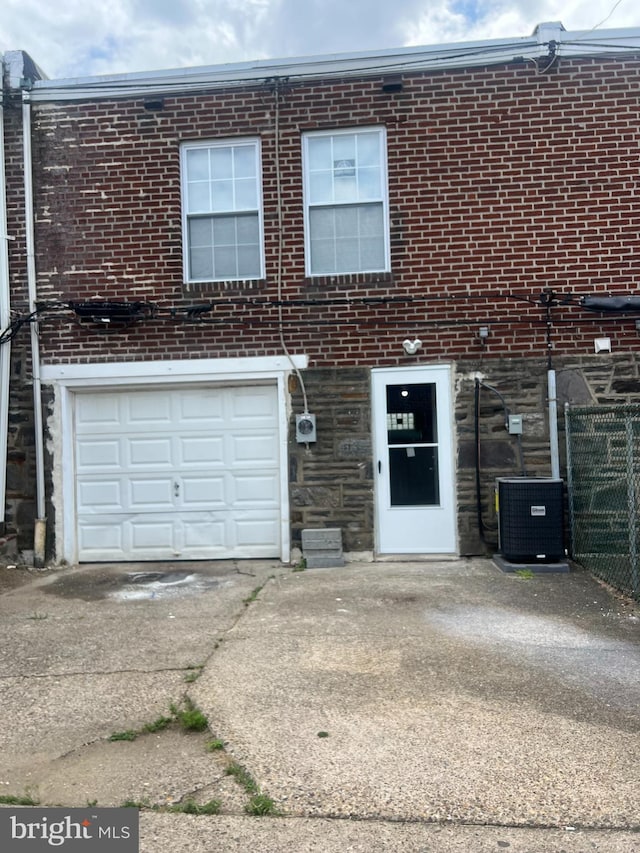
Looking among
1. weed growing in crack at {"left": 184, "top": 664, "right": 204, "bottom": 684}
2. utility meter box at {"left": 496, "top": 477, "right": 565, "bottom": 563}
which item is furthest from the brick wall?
weed growing in crack at {"left": 184, "top": 664, "right": 204, "bottom": 684}

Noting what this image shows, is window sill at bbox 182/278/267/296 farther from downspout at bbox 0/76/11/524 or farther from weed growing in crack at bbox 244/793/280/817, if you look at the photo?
weed growing in crack at bbox 244/793/280/817

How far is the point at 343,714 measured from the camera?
3855 millimetres

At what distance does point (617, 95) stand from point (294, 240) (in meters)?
4.07

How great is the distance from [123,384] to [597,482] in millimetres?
5599

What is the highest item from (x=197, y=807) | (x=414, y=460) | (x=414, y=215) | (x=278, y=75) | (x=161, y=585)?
(x=278, y=75)

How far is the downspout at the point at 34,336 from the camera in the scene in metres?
8.24

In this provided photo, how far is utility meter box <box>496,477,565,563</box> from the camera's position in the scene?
7348mm

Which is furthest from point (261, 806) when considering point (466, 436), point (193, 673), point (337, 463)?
point (466, 436)

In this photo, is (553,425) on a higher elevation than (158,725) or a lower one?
higher

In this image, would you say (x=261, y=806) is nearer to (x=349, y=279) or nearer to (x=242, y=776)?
(x=242, y=776)

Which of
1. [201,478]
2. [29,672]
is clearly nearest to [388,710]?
[29,672]

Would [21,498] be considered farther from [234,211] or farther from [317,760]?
[317,760]

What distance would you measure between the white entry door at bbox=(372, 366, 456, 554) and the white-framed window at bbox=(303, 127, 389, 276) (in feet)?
4.77

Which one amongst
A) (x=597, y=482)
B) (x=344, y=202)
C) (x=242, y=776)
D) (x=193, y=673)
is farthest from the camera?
(x=344, y=202)
